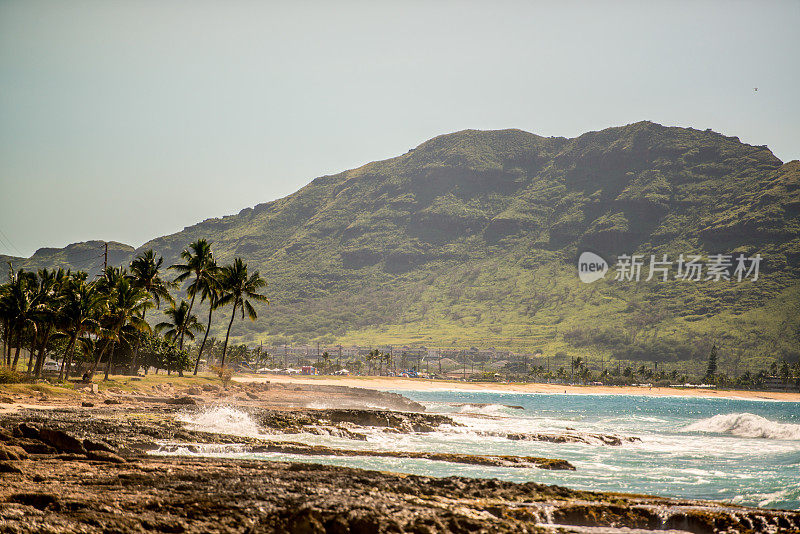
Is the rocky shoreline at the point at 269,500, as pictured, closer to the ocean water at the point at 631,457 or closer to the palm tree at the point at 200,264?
the ocean water at the point at 631,457

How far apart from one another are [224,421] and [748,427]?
45.4 meters

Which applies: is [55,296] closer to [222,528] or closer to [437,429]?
[437,429]

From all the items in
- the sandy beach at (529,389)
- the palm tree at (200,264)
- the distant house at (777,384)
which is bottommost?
the sandy beach at (529,389)

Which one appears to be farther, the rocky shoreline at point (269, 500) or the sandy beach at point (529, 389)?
the sandy beach at point (529, 389)

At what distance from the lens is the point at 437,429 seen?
1745 inches

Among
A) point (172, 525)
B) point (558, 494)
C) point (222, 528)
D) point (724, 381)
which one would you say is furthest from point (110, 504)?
point (724, 381)

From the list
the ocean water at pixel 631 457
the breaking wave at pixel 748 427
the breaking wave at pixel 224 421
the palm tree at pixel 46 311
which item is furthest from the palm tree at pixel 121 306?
the breaking wave at pixel 748 427

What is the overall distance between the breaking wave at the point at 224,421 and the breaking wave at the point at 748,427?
39.8 m

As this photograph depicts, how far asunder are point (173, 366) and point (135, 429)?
2275 inches

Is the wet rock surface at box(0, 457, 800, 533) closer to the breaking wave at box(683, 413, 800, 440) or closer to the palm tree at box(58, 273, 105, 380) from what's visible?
the palm tree at box(58, 273, 105, 380)

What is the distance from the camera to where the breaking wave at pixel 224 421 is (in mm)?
35062

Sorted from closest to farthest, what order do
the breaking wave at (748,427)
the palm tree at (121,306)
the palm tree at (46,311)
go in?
the breaking wave at (748,427) → the palm tree at (46,311) → the palm tree at (121,306)

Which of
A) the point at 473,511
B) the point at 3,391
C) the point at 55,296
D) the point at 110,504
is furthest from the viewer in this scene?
the point at 55,296

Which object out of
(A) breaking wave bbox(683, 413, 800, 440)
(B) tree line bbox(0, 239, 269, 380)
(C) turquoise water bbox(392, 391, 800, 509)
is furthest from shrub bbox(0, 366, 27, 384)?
(A) breaking wave bbox(683, 413, 800, 440)
